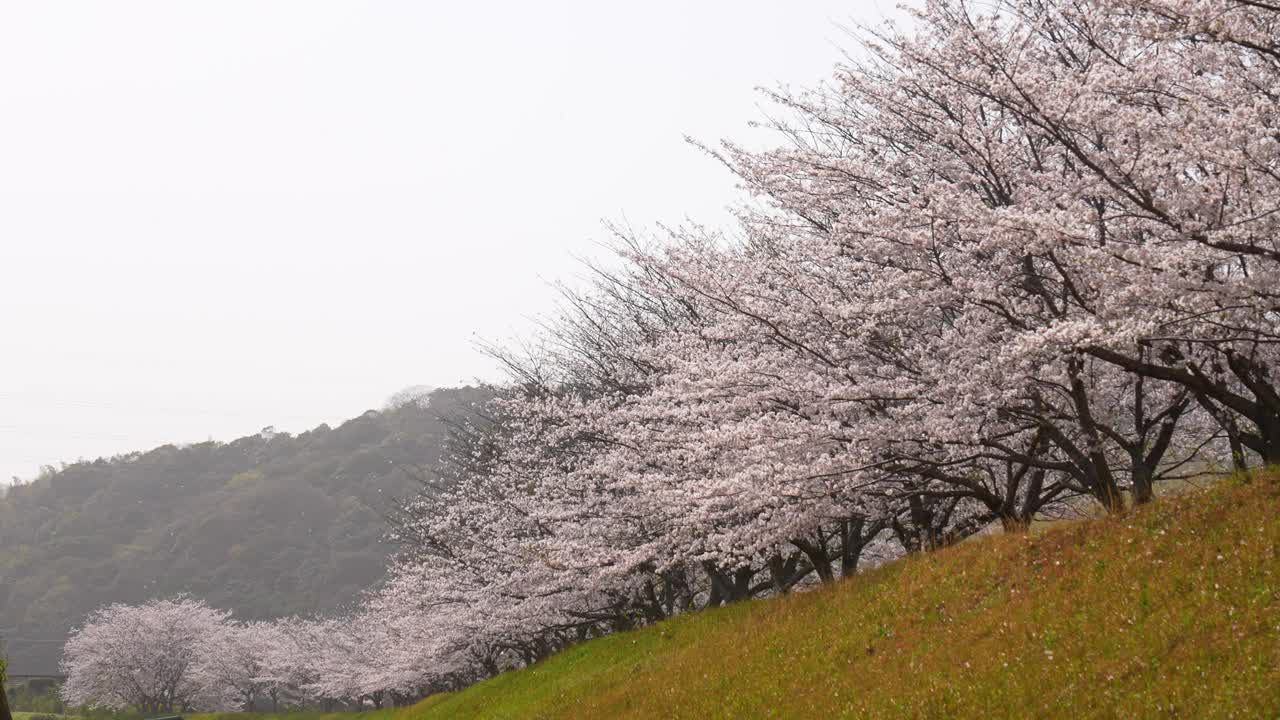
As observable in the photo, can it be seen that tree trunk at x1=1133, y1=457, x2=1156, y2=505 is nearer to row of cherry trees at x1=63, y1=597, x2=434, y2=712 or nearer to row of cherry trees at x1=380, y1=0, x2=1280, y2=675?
row of cherry trees at x1=380, y1=0, x2=1280, y2=675

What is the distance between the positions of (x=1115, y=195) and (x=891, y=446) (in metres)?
3.60

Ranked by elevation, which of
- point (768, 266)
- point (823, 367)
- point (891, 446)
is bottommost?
point (891, 446)

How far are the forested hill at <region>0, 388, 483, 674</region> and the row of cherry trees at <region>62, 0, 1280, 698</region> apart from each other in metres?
72.8

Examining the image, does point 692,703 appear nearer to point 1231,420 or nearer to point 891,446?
point 891,446

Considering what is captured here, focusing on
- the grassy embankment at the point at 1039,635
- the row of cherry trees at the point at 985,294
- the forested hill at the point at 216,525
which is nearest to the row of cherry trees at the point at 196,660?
the forested hill at the point at 216,525

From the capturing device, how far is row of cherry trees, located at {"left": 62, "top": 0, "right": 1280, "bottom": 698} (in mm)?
8117

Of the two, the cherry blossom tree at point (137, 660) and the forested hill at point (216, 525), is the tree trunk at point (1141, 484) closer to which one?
the cherry blossom tree at point (137, 660)

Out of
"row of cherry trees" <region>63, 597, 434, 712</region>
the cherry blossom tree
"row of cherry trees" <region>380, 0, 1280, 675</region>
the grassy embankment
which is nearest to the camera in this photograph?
the grassy embankment

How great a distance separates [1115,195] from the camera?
9.43m

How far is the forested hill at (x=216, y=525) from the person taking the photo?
96.2m

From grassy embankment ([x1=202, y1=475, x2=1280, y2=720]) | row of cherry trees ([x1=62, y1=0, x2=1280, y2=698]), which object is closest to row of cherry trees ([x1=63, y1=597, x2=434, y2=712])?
row of cherry trees ([x1=62, y1=0, x2=1280, y2=698])

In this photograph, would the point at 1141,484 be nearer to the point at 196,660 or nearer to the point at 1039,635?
the point at 1039,635

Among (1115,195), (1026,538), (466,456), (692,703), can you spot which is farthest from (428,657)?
(1115,195)

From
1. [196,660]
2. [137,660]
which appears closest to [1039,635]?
[137,660]
